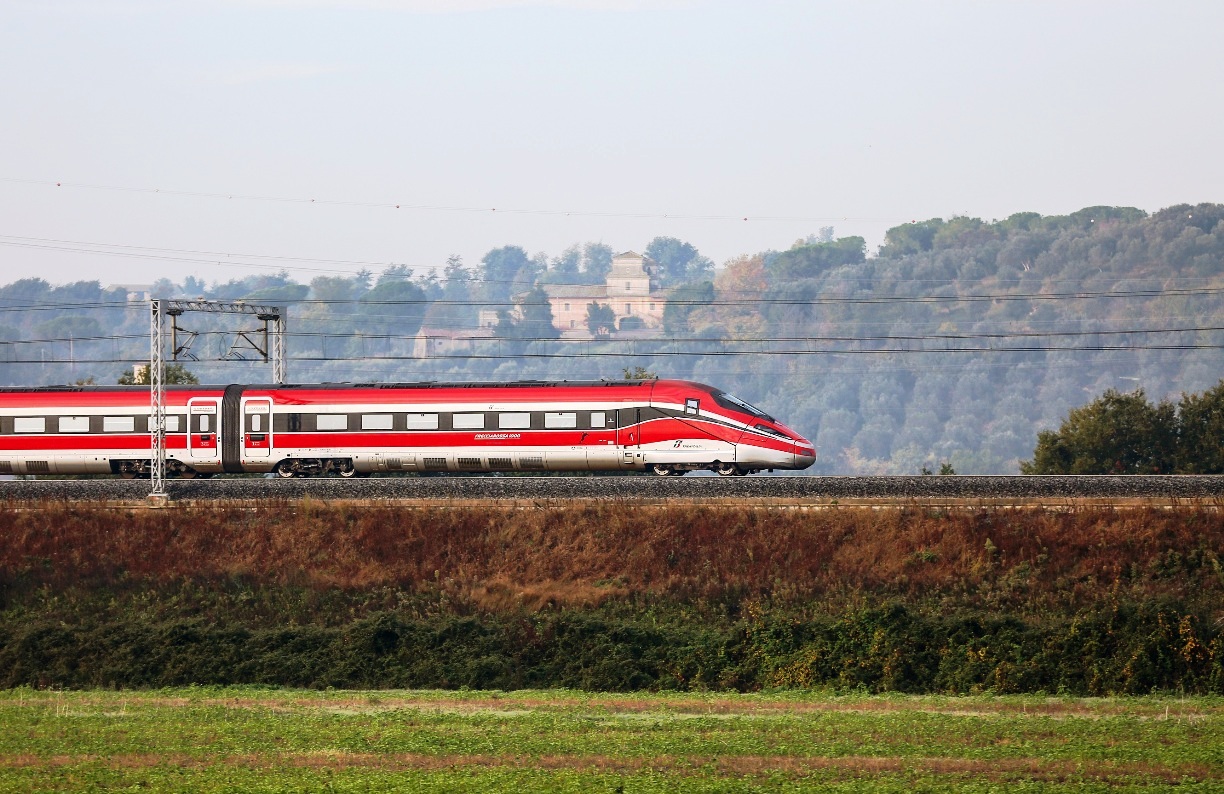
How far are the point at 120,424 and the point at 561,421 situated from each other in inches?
636

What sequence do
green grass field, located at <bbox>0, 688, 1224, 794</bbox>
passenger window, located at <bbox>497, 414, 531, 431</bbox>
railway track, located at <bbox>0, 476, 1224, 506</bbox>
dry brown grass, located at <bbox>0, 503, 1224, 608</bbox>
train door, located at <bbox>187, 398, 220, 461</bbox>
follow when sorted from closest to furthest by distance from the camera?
green grass field, located at <bbox>0, 688, 1224, 794</bbox>
dry brown grass, located at <bbox>0, 503, 1224, 608</bbox>
railway track, located at <bbox>0, 476, 1224, 506</bbox>
passenger window, located at <bbox>497, 414, 531, 431</bbox>
train door, located at <bbox>187, 398, 220, 461</bbox>

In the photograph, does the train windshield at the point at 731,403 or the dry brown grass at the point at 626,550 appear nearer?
the dry brown grass at the point at 626,550

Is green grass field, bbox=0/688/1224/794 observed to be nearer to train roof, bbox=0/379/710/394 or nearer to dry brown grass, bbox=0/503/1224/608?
dry brown grass, bbox=0/503/1224/608

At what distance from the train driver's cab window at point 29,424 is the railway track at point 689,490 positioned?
4.34m

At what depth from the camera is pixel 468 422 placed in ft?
162

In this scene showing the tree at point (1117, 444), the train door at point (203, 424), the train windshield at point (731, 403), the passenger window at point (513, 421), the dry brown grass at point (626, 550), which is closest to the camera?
the dry brown grass at point (626, 550)

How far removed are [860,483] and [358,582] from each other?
15.0 m

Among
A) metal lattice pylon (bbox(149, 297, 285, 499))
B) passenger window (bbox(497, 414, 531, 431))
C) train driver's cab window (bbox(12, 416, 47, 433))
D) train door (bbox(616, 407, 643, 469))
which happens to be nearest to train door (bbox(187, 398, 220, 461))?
metal lattice pylon (bbox(149, 297, 285, 499))

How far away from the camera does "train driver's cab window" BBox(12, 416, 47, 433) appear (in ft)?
171

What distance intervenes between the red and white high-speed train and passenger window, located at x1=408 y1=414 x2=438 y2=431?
35 millimetres

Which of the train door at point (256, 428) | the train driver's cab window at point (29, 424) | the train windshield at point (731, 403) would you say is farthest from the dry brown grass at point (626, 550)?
the train driver's cab window at point (29, 424)

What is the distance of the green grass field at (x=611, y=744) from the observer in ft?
68.5

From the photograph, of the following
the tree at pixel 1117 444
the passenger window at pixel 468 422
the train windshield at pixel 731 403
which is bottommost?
the tree at pixel 1117 444

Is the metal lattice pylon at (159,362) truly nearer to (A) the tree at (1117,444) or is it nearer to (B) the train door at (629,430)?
(B) the train door at (629,430)
